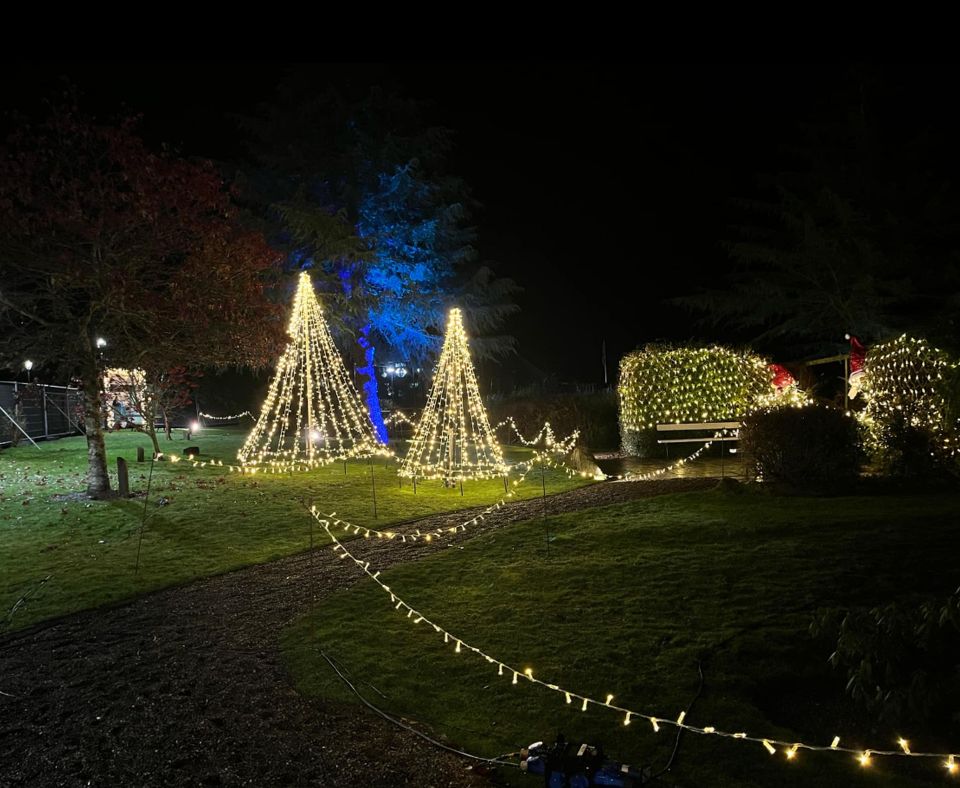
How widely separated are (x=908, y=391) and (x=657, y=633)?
7499 mm

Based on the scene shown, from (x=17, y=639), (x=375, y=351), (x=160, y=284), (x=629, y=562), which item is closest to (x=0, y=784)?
(x=17, y=639)

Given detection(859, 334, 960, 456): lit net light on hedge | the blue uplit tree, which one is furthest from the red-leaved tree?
detection(859, 334, 960, 456): lit net light on hedge

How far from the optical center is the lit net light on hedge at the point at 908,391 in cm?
923

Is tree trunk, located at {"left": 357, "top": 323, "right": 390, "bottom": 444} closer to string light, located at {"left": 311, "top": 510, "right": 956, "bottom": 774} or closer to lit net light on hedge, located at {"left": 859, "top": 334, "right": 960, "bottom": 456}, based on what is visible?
lit net light on hedge, located at {"left": 859, "top": 334, "right": 960, "bottom": 456}

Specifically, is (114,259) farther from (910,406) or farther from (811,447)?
(910,406)

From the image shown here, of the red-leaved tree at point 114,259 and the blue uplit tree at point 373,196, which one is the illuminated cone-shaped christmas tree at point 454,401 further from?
the blue uplit tree at point 373,196

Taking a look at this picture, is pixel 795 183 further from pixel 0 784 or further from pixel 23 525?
pixel 0 784

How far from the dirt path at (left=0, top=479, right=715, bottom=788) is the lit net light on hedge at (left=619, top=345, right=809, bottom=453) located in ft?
34.1

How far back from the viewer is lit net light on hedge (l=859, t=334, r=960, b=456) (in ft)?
30.3

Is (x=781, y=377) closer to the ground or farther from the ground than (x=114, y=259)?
closer to the ground

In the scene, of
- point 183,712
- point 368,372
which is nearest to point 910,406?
point 183,712

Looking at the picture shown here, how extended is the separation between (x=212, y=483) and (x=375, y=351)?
42.1ft

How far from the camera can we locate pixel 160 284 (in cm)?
1088

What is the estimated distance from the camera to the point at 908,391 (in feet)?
32.8
